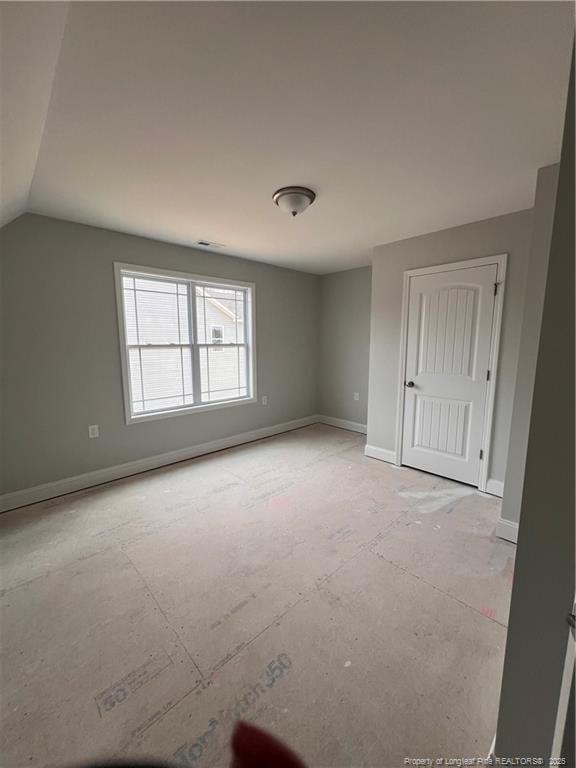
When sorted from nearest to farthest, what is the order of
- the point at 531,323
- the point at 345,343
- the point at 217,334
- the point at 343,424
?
1. the point at 531,323
2. the point at 217,334
3. the point at 345,343
4. the point at 343,424

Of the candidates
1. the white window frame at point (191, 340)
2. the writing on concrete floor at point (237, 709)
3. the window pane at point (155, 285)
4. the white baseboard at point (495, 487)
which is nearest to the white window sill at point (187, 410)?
the white window frame at point (191, 340)

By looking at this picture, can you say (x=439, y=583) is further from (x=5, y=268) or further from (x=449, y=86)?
(x=5, y=268)

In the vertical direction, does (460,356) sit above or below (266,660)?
above

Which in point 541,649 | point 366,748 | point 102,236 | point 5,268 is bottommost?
point 366,748

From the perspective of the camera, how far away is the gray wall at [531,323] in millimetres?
1893

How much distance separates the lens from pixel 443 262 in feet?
9.53

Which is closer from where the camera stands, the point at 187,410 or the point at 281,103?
the point at 281,103

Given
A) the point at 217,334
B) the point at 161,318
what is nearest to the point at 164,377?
the point at 161,318

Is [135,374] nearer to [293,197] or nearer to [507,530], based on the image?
[293,197]

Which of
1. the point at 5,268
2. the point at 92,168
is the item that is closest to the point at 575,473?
the point at 92,168

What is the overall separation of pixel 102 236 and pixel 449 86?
113 inches

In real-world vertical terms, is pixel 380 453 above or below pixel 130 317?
below

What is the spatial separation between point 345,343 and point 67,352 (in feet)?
11.5

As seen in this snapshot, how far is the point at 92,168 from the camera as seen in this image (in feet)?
6.01
